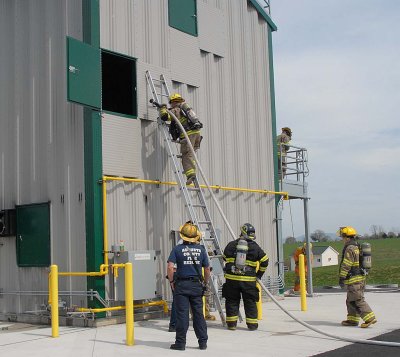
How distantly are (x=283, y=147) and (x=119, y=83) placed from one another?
18.0 feet

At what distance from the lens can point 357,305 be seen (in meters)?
10.9

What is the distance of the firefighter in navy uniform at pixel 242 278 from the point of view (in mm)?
10438

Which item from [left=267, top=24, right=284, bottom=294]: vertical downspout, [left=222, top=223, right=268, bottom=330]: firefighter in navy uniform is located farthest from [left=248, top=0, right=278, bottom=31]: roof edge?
[left=222, top=223, right=268, bottom=330]: firefighter in navy uniform

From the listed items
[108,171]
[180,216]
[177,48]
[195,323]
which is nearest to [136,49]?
[177,48]

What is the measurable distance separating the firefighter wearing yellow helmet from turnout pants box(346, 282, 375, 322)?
6572 mm

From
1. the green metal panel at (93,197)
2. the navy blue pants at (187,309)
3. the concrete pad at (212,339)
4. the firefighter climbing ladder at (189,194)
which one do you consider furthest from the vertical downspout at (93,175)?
the navy blue pants at (187,309)

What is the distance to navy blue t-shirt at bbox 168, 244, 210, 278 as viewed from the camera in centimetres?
914

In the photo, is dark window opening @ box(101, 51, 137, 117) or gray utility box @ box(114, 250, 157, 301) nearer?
gray utility box @ box(114, 250, 157, 301)

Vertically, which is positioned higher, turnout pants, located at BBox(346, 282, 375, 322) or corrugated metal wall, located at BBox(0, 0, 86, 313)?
corrugated metal wall, located at BBox(0, 0, 86, 313)

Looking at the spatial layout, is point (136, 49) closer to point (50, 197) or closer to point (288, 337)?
point (50, 197)

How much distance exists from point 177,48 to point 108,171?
12.2ft

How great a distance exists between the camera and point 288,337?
9930mm

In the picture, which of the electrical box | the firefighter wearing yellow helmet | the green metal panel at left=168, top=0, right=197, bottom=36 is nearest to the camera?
the electrical box

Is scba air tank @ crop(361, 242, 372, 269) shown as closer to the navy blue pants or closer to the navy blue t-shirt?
the navy blue t-shirt
